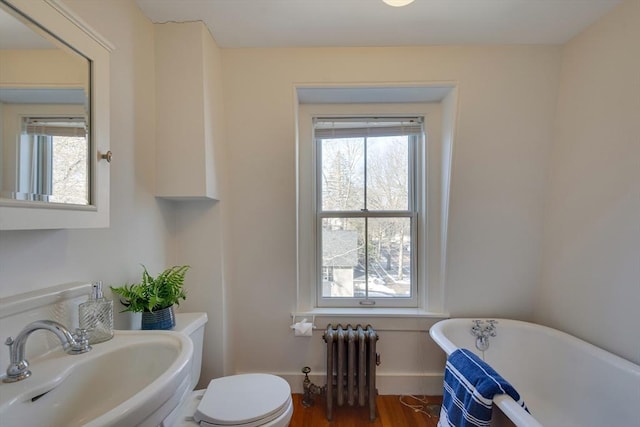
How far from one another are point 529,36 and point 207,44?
183 centimetres

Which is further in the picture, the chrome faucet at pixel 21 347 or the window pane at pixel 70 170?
the window pane at pixel 70 170

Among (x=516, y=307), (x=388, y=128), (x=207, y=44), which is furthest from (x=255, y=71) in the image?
(x=516, y=307)

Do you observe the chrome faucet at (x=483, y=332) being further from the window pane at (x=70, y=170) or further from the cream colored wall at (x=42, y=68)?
the cream colored wall at (x=42, y=68)

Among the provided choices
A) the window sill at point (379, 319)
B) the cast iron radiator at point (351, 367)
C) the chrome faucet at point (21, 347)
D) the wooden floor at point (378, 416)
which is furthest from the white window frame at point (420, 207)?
the chrome faucet at point (21, 347)

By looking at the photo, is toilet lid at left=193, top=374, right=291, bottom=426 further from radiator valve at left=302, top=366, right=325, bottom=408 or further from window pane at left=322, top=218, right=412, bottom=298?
window pane at left=322, top=218, right=412, bottom=298

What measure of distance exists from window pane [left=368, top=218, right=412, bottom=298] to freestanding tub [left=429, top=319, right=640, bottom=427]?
40 centimetres

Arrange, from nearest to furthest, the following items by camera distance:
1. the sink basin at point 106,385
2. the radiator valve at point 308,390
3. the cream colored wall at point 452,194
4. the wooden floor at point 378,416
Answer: the sink basin at point 106,385, the cream colored wall at point 452,194, the wooden floor at point 378,416, the radiator valve at point 308,390

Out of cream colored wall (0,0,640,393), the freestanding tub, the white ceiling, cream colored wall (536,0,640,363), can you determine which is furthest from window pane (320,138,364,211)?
cream colored wall (536,0,640,363)

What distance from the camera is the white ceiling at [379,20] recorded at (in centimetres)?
129

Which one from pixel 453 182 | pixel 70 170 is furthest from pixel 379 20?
pixel 70 170

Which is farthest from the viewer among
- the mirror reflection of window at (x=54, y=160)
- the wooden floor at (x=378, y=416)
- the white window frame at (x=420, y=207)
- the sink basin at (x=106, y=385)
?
the white window frame at (x=420, y=207)

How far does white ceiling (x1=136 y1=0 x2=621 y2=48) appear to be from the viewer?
1.29 meters

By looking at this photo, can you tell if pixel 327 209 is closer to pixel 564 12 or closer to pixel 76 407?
pixel 76 407

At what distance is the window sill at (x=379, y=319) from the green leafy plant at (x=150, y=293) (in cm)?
80
